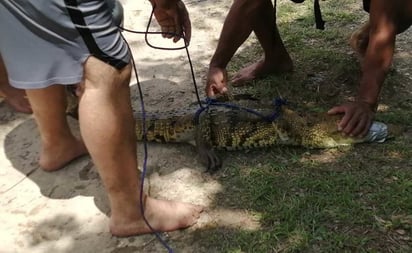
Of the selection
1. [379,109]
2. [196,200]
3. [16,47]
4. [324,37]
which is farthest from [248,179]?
[324,37]

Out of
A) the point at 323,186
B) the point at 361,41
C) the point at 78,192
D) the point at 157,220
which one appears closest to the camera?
the point at 157,220

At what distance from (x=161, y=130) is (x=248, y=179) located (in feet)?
2.30

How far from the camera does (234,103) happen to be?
3311 mm

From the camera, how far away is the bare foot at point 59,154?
283cm

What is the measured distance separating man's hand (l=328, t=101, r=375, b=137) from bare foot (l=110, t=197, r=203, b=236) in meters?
1.11

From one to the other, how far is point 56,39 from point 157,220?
37.6 inches

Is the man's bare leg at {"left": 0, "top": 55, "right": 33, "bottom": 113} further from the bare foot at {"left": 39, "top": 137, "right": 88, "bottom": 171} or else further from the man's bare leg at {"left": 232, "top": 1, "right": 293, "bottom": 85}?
the man's bare leg at {"left": 232, "top": 1, "right": 293, "bottom": 85}

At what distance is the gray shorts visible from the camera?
1.87 meters

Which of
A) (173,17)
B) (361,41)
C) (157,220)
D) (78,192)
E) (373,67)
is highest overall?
(173,17)

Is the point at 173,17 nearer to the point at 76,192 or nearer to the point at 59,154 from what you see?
the point at 59,154

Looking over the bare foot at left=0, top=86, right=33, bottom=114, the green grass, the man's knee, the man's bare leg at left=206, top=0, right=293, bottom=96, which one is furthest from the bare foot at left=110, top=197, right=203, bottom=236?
the bare foot at left=0, top=86, right=33, bottom=114

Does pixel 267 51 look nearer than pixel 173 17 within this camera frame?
No

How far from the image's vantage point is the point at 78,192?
8.90ft

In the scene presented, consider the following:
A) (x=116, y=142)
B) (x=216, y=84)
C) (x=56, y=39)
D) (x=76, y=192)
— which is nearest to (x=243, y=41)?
(x=216, y=84)
